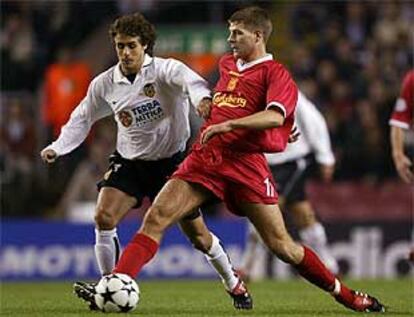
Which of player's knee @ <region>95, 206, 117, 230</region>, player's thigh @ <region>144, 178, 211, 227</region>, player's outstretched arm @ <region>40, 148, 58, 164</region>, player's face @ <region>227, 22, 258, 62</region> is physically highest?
player's face @ <region>227, 22, 258, 62</region>

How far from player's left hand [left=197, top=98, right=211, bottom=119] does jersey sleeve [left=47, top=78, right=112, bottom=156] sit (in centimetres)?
115

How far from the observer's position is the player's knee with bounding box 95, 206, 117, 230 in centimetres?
1017

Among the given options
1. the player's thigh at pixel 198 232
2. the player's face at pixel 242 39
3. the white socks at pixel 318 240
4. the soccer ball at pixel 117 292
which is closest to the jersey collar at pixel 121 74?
the player's face at pixel 242 39

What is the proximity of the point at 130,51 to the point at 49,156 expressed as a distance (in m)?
0.97

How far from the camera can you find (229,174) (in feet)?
30.6

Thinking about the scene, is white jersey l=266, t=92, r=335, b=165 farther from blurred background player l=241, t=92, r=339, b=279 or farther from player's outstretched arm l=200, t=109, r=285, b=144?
player's outstretched arm l=200, t=109, r=285, b=144

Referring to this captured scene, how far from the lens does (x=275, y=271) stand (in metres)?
17.6

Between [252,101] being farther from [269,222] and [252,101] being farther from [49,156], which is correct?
[49,156]

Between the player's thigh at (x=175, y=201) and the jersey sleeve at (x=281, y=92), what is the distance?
0.80 meters

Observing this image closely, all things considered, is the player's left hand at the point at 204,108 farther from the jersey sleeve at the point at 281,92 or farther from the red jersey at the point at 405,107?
the red jersey at the point at 405,107

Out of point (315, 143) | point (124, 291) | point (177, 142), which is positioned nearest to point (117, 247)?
point (177, 142)

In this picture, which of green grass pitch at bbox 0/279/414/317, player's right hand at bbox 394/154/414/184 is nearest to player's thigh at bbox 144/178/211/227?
green grass pitch at bbox 0/279/414/317

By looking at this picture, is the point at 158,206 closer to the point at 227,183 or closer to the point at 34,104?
the point at 227,183

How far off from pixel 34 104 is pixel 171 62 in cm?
943
